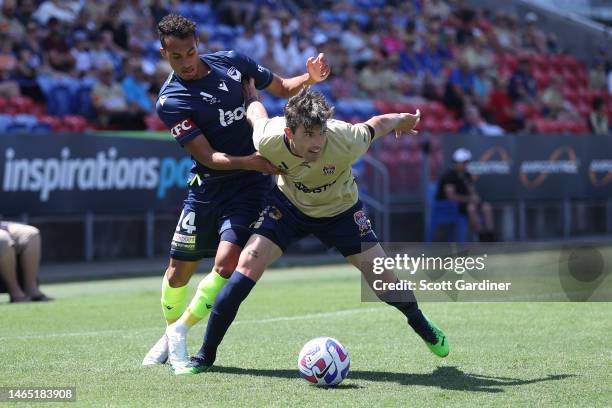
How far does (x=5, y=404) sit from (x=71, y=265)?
36.3 feet

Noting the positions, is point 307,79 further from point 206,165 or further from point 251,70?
point 206,165

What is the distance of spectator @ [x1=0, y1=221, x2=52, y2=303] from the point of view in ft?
40.2

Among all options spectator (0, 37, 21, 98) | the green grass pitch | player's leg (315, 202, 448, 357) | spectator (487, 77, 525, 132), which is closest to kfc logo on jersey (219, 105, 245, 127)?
player's leg (315, 202, 448, 357)

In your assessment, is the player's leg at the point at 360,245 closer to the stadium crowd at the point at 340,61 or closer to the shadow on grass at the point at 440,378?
the shadow on grass at the point at 440,378

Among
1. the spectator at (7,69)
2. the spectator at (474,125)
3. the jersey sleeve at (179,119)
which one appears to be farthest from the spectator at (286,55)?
the jersey sleeve at (179,119)

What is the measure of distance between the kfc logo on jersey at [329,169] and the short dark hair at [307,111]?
0.35 m

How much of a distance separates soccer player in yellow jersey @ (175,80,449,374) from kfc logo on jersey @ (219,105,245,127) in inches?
8.1

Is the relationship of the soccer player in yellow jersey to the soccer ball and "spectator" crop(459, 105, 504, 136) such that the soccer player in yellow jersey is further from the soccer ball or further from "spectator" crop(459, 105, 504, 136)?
"spectator" crop(459, 105, 504, 136)

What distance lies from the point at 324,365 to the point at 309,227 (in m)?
1.05

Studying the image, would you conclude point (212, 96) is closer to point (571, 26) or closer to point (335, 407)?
point (335, 407)

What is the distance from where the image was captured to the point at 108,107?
17.9 metres

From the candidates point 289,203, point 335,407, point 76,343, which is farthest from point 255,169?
point 76,343

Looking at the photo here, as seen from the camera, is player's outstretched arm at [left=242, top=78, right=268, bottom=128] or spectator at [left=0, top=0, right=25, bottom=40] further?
spectator at [left=0, top=0, right=25, bottom=40]

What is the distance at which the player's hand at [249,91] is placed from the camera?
799cm
